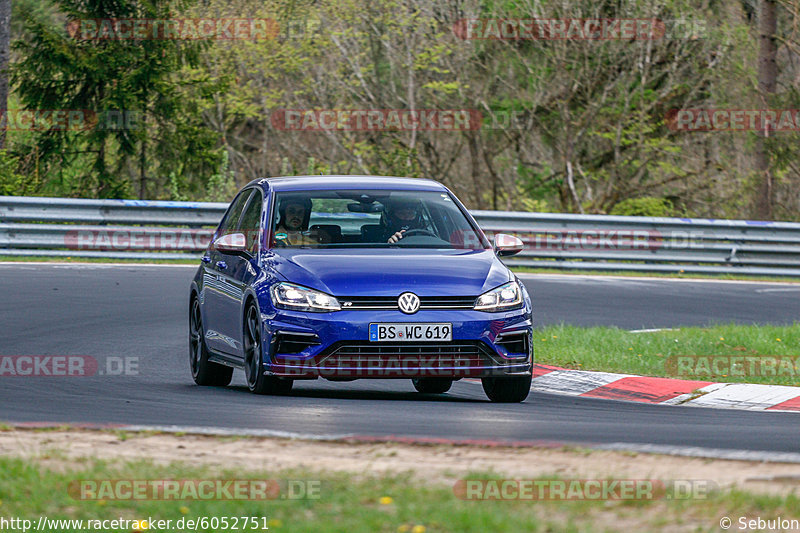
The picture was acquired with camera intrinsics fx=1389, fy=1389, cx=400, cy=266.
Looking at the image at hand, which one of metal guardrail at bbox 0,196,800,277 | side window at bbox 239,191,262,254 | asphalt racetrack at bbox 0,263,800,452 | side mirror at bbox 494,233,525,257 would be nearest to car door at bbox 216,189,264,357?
side window at bbox 239,191,262,254

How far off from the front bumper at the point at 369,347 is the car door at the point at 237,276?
756 mm

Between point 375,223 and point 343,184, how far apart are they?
54 centimetres

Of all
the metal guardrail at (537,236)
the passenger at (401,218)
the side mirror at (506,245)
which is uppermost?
the passenger at (401,218)

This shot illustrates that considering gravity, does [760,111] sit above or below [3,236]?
above

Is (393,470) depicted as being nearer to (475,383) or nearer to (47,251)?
(475,383)

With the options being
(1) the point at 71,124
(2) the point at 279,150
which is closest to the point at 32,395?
(1) the point at 71,124

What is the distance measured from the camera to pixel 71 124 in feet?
86.6

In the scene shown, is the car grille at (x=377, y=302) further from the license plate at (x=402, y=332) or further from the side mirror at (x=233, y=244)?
the side mirror at (x=233, y=244)

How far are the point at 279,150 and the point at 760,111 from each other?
13364 millimetres

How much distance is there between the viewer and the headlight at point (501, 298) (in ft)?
31.1

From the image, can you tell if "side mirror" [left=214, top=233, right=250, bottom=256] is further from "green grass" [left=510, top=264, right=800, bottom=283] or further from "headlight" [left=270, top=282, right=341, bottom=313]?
"green grass" [left=510, top=264, right=800, bottom=283]

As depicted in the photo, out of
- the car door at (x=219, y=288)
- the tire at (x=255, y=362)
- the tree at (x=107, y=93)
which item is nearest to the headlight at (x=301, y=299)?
the tire at (x=255, y=362)

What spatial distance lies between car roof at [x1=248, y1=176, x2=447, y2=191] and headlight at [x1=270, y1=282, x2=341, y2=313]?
1486 mm

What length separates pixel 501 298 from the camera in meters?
9.60
